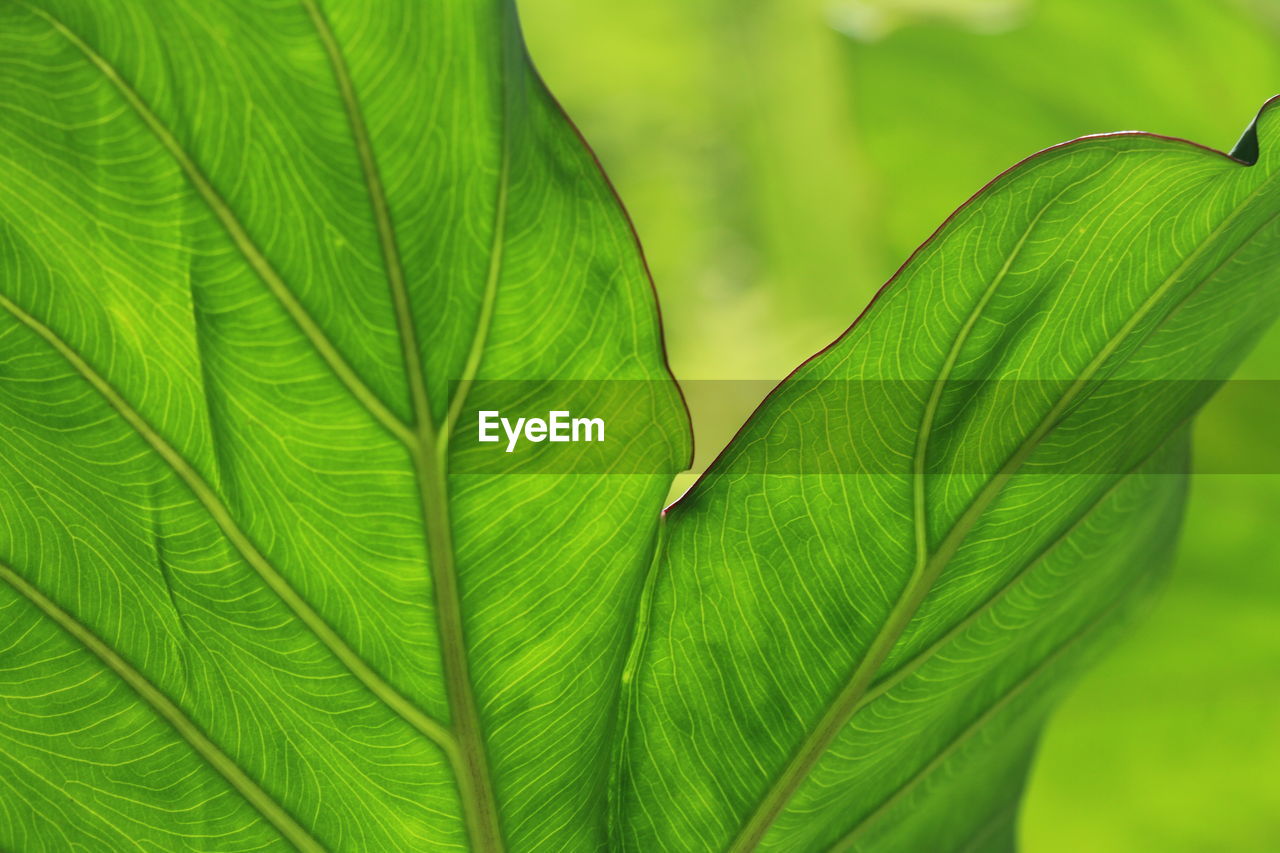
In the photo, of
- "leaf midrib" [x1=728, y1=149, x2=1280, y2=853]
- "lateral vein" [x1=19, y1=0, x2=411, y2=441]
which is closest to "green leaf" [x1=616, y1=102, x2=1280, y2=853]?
"leaf midrib" [x1=728, y1=149, x2=1280, y2=853]

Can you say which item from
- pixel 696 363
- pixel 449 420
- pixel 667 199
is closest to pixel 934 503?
pixel 449 420

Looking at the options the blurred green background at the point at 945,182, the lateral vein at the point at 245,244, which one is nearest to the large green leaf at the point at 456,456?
the lateral vein at the point at 245,244

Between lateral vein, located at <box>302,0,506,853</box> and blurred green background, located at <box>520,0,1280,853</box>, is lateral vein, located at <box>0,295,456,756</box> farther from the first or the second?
blurred green background, located at <box>520,0,1280,853</box>

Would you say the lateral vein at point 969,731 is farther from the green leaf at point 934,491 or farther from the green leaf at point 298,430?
the green leaf at point 298,430

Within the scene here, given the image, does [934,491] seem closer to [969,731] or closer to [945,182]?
[969,731]

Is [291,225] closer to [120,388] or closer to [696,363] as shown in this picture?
[120,388]

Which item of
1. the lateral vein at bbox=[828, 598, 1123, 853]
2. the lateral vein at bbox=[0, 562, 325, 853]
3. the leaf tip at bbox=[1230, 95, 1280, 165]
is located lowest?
the lateral vein at bbox=[828, 598, 1123, 853]

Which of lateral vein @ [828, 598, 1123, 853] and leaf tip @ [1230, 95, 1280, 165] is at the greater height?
leaf tip @ [1230, 95, 1280, 165]

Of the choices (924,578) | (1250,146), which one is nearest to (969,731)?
(924,578)

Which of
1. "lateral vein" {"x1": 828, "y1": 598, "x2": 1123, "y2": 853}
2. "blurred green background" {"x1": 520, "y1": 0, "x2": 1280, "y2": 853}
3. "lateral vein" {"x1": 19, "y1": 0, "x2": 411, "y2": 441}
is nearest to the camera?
"lateral vein" {"x1": 19, "y1": 0, "x2": 411, "y2": 441}
